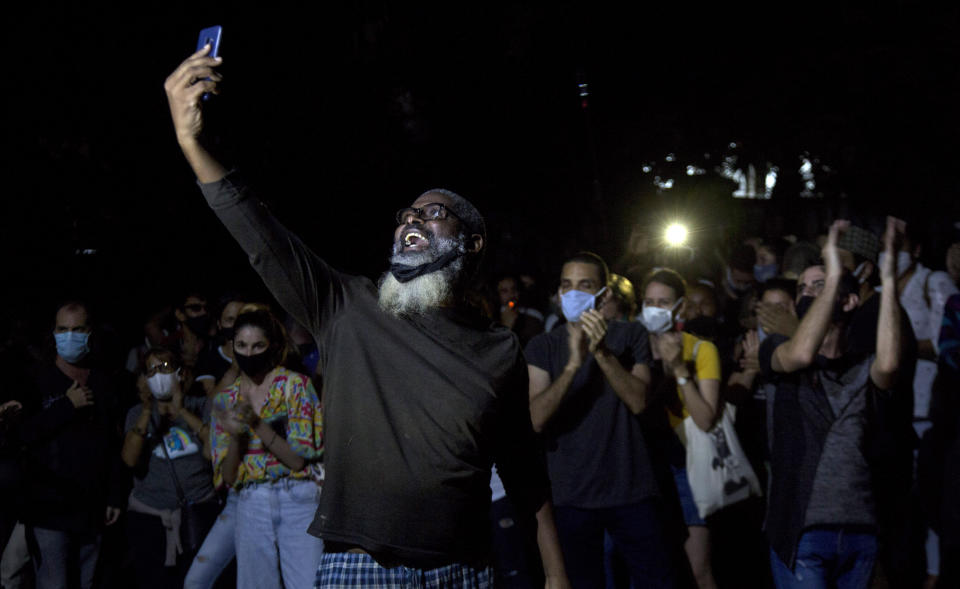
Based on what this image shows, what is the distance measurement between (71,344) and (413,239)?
13.7 ft

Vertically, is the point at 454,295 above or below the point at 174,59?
below

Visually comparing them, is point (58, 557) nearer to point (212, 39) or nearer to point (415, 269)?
point (415, 269)

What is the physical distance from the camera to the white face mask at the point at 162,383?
6113mm

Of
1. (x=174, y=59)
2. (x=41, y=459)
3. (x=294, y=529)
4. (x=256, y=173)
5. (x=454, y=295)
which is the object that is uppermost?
(x=174, y=59)

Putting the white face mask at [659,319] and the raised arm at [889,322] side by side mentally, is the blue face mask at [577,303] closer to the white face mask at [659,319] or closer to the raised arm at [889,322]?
the white face mask at [659,319]

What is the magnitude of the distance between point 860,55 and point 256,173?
10857 millimetres

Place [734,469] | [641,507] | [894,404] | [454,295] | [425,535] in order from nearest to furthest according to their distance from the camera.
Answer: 1. [425,535]
2. [454,295]
3. [894,404]
4. [641,507]
5. [734,469]

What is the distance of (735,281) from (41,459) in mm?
7283

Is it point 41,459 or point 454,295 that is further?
point 41,459

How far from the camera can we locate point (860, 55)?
603 inches

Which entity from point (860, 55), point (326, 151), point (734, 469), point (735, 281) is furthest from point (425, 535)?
point (860, 55)

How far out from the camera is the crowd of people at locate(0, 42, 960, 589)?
2.80 meters

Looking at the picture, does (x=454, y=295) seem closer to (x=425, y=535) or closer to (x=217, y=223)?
(x=425, y=535)

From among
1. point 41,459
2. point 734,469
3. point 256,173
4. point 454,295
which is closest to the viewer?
point 454,295
